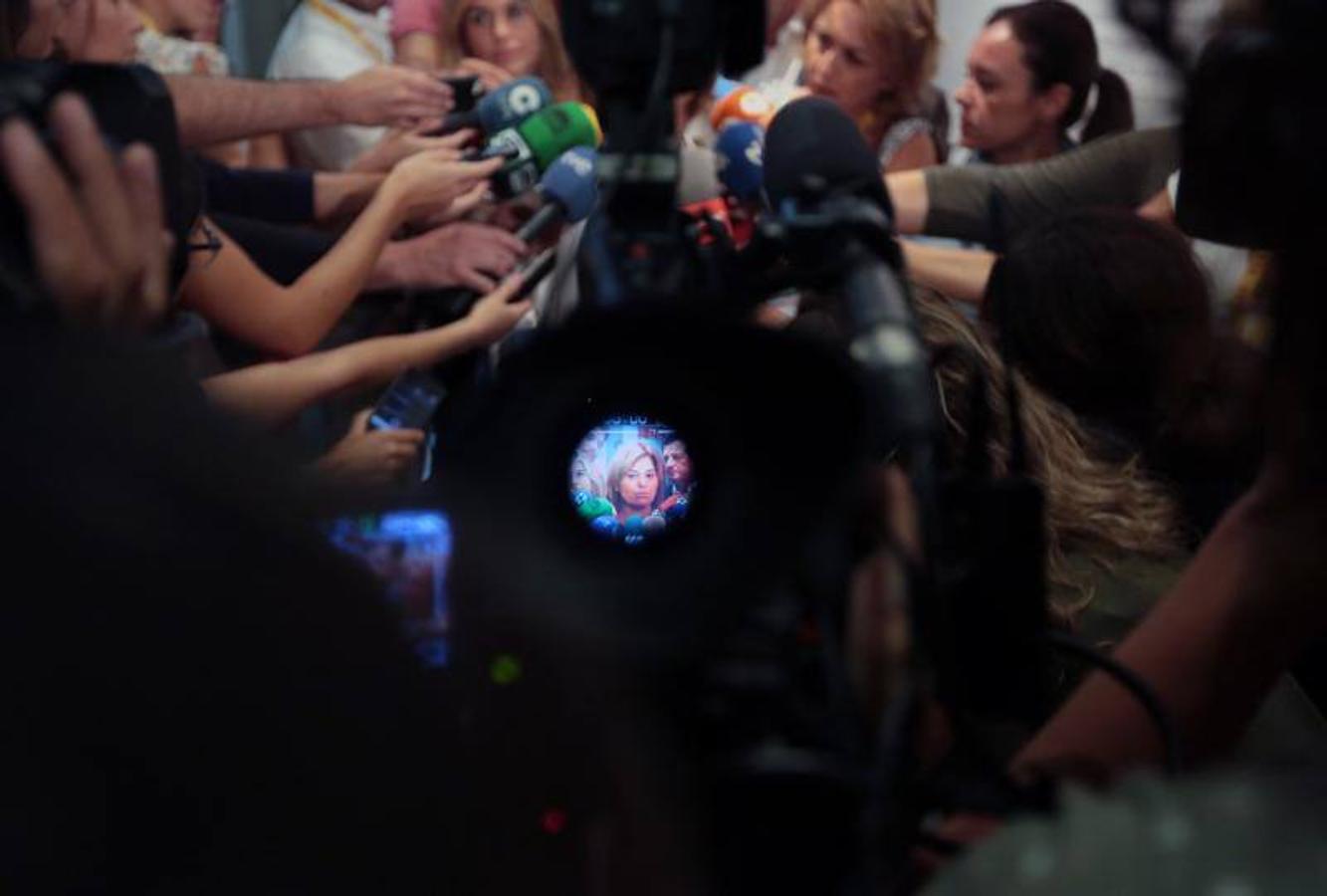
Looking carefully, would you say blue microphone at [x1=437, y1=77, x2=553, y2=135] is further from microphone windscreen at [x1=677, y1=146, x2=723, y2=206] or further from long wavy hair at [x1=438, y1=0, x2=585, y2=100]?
microphone windscreen at [x1=677, y1=146, x2=723, y2=206]

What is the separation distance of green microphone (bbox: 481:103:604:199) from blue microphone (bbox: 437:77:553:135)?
0.05ft

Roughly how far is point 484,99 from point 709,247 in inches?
53.5

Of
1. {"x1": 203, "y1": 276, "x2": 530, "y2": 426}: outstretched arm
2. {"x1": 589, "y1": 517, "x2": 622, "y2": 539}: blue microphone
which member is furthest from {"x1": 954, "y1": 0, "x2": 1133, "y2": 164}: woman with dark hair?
{"x1": 589, "y1": 517, "x2": 622, "y2": 539}: blue microphone

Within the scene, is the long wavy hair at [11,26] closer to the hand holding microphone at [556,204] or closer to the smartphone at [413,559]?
the smartphone at [413,559]

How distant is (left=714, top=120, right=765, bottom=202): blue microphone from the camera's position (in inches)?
51.2

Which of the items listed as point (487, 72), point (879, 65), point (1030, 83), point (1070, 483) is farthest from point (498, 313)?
point (1030, 83)

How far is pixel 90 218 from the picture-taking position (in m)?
0.63

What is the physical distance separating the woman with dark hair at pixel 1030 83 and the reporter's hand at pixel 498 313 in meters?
0.88

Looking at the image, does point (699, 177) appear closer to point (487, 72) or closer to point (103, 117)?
point (103, 117)

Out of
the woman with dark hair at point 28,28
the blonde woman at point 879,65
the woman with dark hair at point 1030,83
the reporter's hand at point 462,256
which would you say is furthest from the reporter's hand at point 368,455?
the woman with dark hair at point 1030,83

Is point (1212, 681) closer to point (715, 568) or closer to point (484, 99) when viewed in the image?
point (715, 568)

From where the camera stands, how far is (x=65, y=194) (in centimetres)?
62

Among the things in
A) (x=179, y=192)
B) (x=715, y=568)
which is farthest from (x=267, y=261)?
(x=715, y=568)

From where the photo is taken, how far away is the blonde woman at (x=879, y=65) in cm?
→ 238
